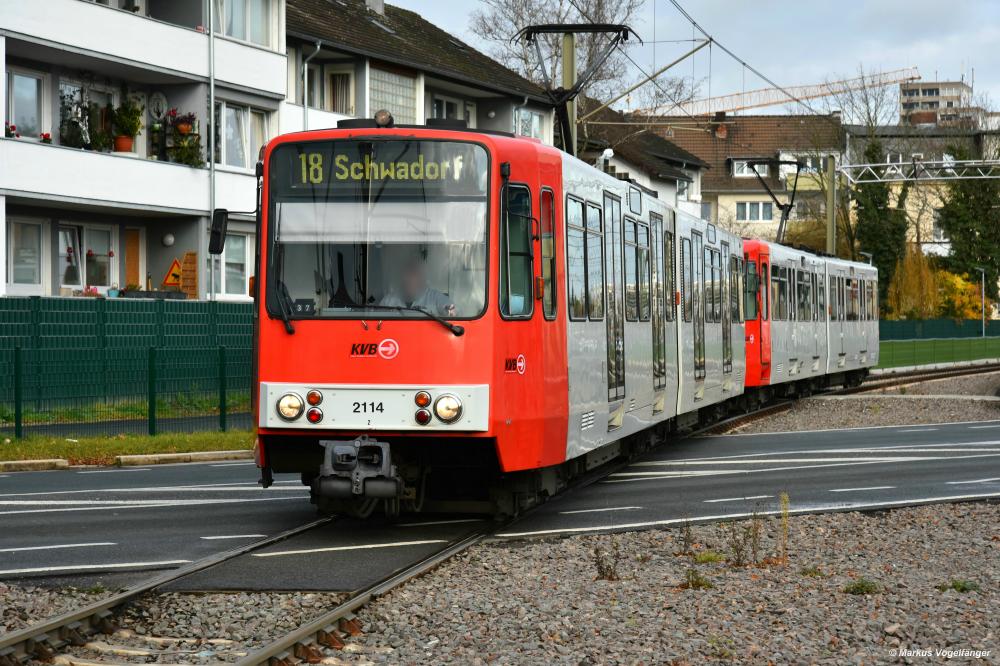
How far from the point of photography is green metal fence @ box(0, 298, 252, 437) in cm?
2458

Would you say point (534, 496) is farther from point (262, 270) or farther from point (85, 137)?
point (85, 137)

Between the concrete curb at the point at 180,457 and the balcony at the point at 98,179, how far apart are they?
444 inches

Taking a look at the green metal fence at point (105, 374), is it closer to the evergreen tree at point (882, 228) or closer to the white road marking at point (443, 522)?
the white road marking at point (443, 522)

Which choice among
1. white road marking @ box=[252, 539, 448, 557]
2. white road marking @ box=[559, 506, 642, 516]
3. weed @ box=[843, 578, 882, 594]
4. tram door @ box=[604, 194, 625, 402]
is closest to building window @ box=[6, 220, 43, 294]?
tram door @ box=[604, 194, 625, 402]

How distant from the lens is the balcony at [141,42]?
104 feet

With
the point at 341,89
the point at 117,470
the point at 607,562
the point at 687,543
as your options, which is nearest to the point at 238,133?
the point at 341,89

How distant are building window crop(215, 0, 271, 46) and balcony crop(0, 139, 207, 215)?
3.84 m

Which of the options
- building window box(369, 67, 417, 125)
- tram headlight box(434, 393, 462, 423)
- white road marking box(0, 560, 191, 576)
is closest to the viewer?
white road marking box(0, 560, 191, 576)

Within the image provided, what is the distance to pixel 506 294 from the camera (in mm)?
12484

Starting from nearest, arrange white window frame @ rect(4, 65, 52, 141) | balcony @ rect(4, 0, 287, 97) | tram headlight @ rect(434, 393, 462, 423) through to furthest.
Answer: tram headlight @ rect(434, 393, 462, 423), balcony @ rect(4, 0, 287, 97), white window frame @ rect(4, 65, 52, 141)

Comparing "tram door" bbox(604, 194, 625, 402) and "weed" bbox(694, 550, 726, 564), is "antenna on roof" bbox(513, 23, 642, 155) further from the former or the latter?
"weed" bbox(694, 550, 726, 564)

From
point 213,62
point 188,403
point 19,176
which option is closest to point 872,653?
point 188,403

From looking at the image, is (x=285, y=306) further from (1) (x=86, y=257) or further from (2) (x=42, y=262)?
(1) (x=86, y=257)

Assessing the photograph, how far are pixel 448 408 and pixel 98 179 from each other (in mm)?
23332
